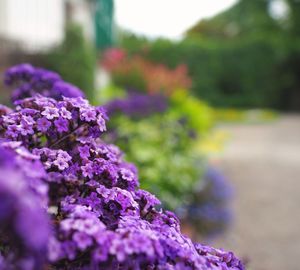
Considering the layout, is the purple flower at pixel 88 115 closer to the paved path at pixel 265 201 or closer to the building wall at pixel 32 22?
the paved path at pixel 265 201

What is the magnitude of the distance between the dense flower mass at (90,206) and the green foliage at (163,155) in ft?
10.1

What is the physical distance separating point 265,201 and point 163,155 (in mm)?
1882

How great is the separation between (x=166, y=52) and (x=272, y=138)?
32.5 feet

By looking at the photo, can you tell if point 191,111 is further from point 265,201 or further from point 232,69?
point 232,69

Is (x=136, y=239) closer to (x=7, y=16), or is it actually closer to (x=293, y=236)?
(x=293, y=236)

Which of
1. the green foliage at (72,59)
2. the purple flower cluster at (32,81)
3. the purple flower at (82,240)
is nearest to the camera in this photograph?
the purple flower at (82,240)

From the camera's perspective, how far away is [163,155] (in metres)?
6.29

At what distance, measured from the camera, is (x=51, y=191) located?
3.51 feet

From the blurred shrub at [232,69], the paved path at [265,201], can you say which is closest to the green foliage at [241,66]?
the blurred shrub at [232,69]

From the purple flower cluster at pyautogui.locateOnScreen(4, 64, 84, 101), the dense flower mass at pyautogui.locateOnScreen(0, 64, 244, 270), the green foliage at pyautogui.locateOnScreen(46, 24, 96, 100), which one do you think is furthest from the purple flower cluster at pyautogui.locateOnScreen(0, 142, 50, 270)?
the green foliage at pyautogui.locateOnScreen(46, 24, 96, 100)

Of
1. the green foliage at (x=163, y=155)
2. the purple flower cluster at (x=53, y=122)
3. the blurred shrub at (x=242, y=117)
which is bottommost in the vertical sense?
the blurred shrub at (x=242, y=117)

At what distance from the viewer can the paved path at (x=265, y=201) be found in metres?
5.37

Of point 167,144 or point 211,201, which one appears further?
point 167,144

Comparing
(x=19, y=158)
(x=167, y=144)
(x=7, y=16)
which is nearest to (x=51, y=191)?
(x=19, y=158)
